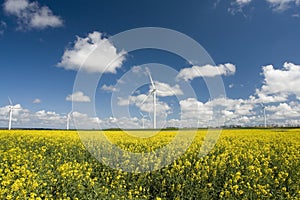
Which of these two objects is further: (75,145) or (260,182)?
(75,145)

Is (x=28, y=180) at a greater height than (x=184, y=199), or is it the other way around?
(x=28, y=180)

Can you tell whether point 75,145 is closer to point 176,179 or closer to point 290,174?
point 176,179

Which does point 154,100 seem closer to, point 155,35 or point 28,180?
point 155,35

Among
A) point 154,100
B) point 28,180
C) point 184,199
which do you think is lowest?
point 184,199

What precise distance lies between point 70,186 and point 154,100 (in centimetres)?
2169

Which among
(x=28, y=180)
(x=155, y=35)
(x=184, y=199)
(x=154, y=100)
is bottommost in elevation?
(x=184, y=199)

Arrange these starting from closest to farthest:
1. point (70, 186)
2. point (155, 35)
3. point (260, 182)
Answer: point (70, 186) < point (260, 182) < point (155, 35)

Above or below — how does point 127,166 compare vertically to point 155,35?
below

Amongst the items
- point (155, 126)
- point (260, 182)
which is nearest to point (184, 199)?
point (260, 182)

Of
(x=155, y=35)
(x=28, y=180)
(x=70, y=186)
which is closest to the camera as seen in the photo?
(x=28, y=180)

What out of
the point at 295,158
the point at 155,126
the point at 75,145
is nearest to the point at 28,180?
the point at 75,145

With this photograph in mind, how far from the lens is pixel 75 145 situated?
656 inches

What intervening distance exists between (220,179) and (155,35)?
11229 millimetres

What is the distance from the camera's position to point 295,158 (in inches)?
468
